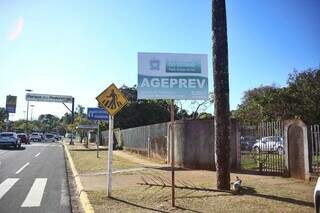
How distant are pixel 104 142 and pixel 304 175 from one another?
45.6 m

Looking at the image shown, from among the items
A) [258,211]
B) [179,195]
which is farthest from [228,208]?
[179,195]

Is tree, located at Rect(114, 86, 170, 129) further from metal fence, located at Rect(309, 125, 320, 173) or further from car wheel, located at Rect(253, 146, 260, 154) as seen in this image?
metal fence, located at Rect(309, 125, 320, 173)

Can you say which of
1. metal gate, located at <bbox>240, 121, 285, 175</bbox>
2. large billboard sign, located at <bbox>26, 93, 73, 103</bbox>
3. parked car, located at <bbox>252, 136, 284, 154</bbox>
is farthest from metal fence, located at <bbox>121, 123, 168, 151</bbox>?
large billboard sign, located at <bbox>26, 93, 73, 103</bbox>

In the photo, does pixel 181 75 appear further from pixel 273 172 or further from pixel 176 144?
pixel 176 144

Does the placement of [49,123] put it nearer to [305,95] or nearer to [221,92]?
[305,95]

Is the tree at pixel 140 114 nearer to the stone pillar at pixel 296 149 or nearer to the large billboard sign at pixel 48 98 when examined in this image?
the large billboard sign at pixel 48 98

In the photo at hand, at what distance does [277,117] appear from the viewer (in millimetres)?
44125

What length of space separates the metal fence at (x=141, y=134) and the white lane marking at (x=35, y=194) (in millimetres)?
10021

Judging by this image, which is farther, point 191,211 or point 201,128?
point 201,128

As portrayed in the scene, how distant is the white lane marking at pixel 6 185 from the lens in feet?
42.2

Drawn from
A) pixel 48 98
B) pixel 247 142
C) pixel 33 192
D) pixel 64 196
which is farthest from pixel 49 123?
pixel 64 196

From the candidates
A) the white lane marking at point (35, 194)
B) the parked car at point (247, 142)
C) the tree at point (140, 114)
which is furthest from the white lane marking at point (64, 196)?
the tree at point (140, 114)

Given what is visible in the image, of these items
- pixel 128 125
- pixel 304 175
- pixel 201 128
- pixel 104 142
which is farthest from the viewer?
pixel 128 125

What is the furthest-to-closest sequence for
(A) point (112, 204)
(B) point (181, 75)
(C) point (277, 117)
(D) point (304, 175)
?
(C) point (277, 117)
(D) point (304, 175)
(B) point (181, 75)
(A) point (112, 204)
